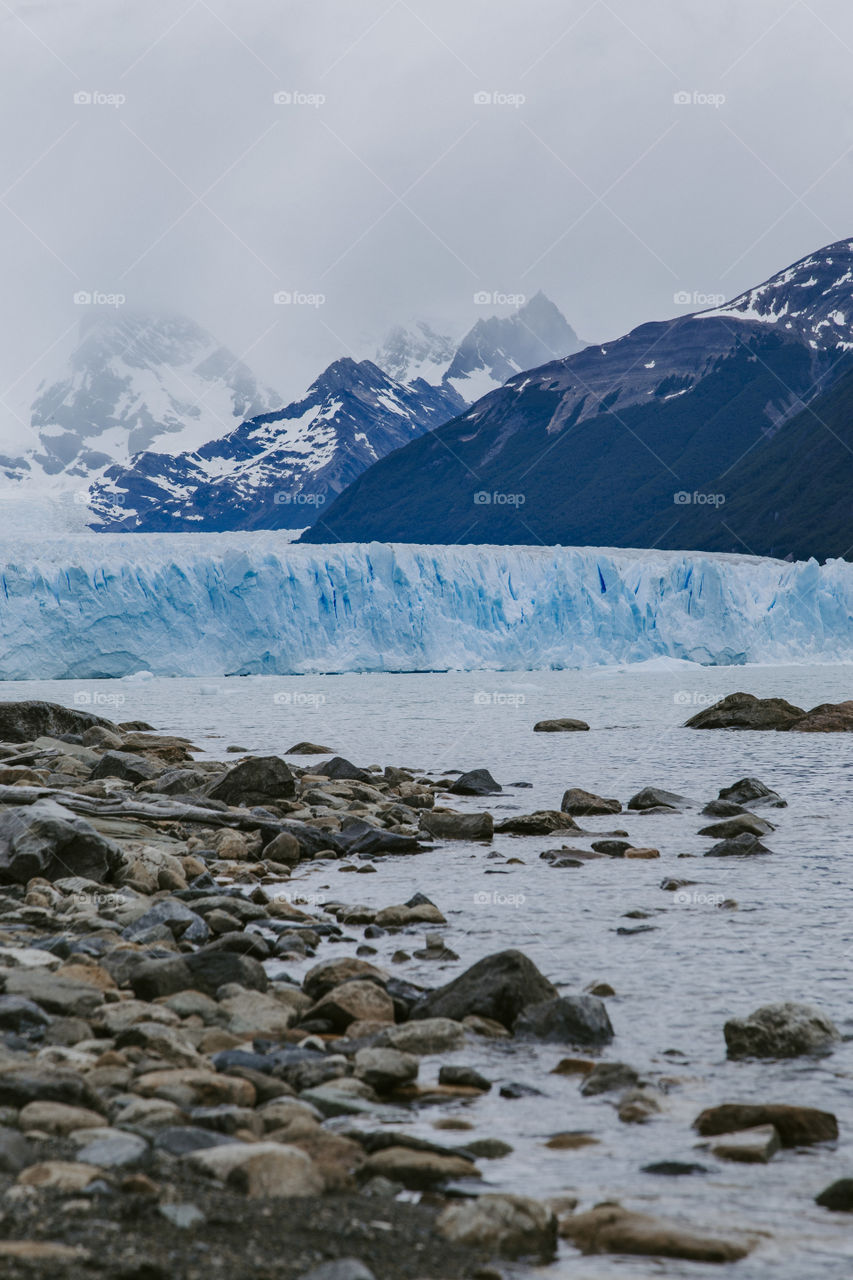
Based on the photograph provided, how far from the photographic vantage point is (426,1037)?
→ 3.76 meters

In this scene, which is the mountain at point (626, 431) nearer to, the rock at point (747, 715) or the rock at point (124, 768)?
the rock at point (747, 715)

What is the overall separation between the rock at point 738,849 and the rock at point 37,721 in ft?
28.7

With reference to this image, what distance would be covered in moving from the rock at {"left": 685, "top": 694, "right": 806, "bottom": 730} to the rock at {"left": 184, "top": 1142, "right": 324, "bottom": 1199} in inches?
611

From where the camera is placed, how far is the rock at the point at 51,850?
19.3ft

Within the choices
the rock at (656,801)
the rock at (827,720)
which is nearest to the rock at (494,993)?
the rock at (656,801)

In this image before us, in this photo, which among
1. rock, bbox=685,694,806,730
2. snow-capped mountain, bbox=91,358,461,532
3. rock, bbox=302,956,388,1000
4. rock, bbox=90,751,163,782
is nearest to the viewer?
rock, bbox=302,956,388,1000

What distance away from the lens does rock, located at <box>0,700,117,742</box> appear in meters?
13.6

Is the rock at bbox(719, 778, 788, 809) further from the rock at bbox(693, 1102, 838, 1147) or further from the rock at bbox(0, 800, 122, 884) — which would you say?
the rock at bbox(693, 1102, 838, 1147)

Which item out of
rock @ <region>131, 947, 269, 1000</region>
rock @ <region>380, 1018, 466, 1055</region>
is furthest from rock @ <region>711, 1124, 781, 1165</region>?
rock @ <region>131, 947, 269, 1000</region>

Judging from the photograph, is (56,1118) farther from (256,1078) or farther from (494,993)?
(494,993)

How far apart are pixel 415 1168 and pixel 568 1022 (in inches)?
50.8

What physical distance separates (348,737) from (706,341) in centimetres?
8618

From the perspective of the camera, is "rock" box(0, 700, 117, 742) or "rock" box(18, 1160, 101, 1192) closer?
"rock" box(18, 1160, 101, 1192)

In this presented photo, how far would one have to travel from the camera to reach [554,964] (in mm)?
4902
